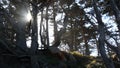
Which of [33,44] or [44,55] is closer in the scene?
[33,44]

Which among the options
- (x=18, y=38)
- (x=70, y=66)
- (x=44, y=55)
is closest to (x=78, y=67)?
(x=70, y=66)

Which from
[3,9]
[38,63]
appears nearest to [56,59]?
[38,63]

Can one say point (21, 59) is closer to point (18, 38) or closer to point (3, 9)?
point (18, 38)

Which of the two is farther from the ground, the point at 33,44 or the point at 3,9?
the point at 3,9

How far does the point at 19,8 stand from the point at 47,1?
2303 mm

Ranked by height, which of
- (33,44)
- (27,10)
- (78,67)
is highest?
(27,10)

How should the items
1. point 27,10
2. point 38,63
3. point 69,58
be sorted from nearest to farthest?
point 38,63 < point 27,10 < point 69,58

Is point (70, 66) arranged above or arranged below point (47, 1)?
below

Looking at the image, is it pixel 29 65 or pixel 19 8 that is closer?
pixel 29 65

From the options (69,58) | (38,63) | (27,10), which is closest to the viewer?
(38,63)

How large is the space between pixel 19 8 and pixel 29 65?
4.76m

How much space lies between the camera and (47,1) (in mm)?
18766

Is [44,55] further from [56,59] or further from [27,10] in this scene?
[27,10]

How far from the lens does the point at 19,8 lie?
60.7 feet
